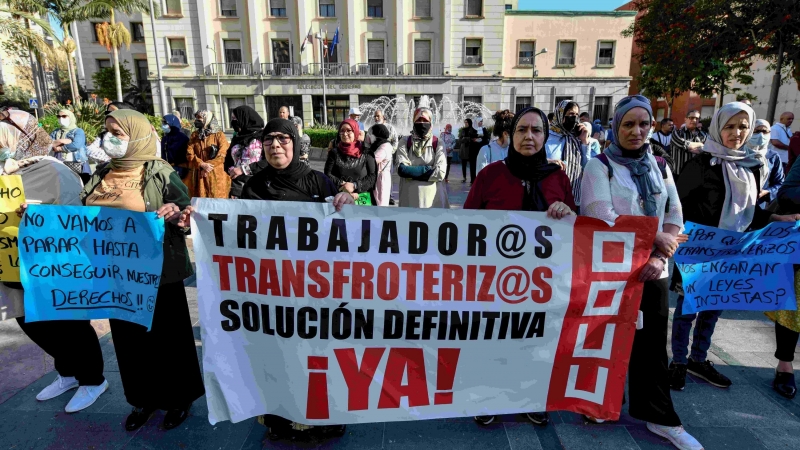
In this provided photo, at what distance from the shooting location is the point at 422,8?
93.3 ft

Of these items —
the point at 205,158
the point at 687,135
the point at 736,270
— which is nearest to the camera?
the point at 736,270

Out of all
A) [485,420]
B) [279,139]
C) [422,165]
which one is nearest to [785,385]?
[485,420]

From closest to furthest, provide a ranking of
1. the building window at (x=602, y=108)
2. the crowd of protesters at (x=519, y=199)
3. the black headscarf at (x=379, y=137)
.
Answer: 1. the crowd of protesters at (x=519, y=199)
2. the black headscarf at (x=379, y=137)
3. the building window at (x=602, y=108)

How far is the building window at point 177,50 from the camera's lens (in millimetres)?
28250

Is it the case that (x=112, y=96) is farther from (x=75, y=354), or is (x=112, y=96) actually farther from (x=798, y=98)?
(x=798, y=98)

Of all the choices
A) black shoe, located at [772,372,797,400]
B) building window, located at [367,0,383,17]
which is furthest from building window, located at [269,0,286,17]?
black shoe, located at [772,372,797,400]

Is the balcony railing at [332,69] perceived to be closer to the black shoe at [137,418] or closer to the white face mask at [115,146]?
the white face mask at [115,146]

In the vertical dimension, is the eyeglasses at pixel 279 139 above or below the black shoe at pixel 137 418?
above

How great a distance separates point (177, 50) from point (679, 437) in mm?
33207

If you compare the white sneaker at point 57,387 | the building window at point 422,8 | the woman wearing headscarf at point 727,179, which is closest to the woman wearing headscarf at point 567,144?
the woman wearing headscarf at point 727,179

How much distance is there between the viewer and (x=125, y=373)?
8.66 ft

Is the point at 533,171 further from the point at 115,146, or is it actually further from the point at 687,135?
the point at 687,135

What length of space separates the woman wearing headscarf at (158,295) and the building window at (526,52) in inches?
1203

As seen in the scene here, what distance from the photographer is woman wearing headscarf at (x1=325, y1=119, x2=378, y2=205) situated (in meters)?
4.59
